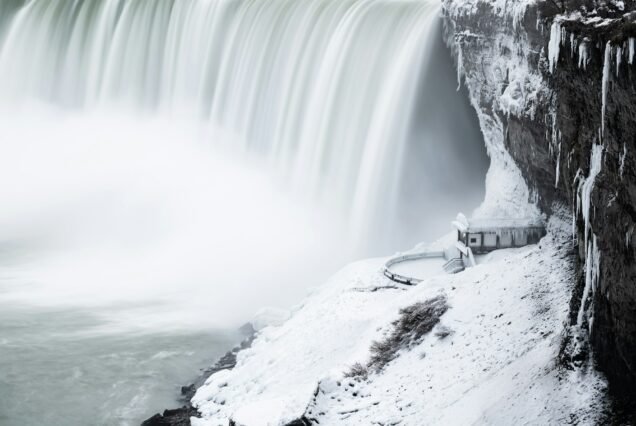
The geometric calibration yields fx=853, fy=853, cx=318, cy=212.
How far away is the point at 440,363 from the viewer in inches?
838

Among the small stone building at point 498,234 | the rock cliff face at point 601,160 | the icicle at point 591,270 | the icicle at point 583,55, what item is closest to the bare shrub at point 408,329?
the rock cliff face at point 601,160

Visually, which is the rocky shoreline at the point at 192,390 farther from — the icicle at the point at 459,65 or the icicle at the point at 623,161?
the icicle at the point at 459,65

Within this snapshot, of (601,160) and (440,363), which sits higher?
(601,160)

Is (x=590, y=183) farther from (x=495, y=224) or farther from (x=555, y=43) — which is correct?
(x=495, y=224)

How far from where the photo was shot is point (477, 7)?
32.7 m

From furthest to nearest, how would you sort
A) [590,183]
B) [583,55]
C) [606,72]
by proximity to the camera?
[583,55], [590,183], [606,72]

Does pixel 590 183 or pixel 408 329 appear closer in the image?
pixel 590 183

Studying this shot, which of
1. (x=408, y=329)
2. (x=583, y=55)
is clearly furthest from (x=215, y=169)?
(x=583, y=55)

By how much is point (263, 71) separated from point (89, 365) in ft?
63.4

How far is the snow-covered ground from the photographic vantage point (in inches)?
697

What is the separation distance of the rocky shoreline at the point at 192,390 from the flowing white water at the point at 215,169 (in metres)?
1.15

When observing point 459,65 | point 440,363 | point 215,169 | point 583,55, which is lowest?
point 440,363

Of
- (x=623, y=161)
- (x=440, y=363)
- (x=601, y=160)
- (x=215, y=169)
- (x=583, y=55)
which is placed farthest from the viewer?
(x=215, y=169)

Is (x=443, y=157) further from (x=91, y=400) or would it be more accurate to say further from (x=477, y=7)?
(x=91, y=400)
